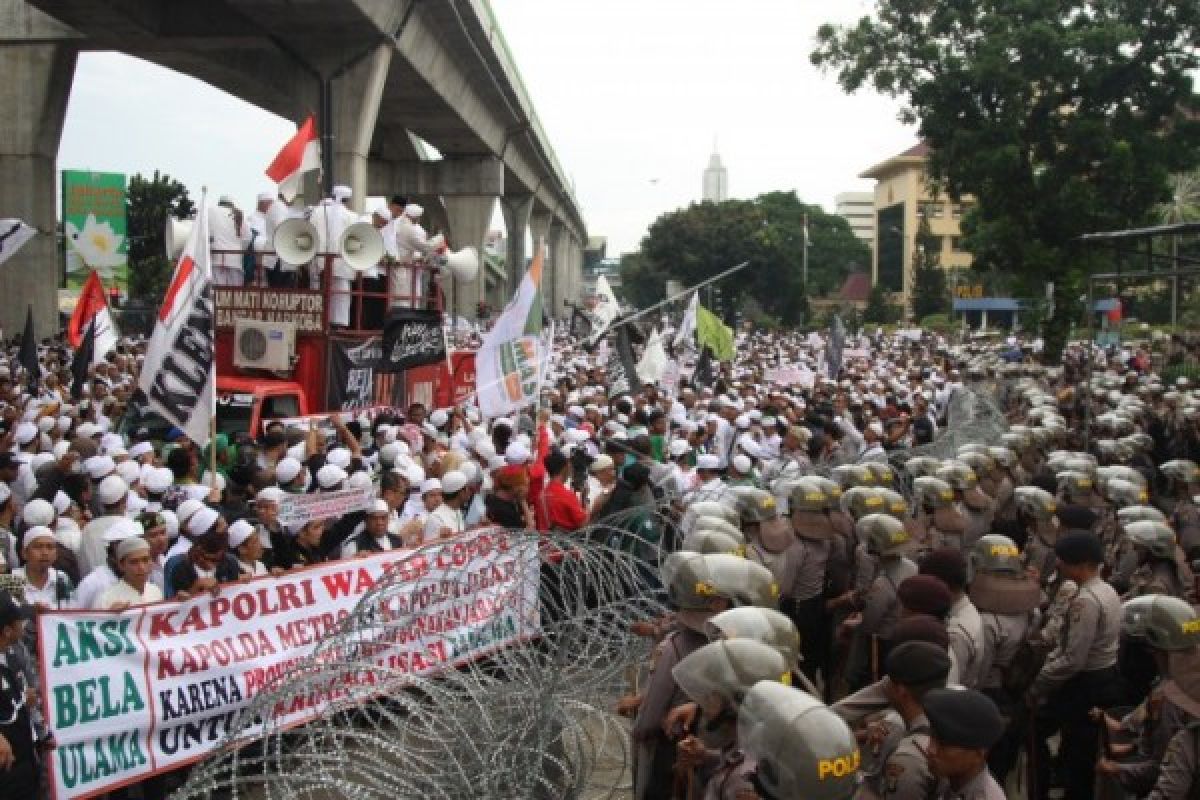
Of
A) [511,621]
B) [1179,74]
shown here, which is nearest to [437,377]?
[511,621]

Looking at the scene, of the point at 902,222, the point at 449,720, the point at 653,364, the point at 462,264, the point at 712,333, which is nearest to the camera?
the point at 449,720

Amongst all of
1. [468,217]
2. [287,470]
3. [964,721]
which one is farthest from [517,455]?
[468,217]

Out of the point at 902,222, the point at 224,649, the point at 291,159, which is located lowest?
the point at 224,649

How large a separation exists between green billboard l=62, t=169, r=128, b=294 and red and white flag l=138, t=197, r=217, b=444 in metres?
35.4

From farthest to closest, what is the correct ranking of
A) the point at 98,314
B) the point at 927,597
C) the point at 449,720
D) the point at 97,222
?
the point at 97,222, the point at 98,314, the point at 927,597, the point at 449,720

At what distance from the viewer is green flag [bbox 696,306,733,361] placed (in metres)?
22.0

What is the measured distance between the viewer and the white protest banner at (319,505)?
7.70m

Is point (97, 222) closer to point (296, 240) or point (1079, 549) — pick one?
point (296, 240)

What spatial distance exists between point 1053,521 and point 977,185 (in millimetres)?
21977

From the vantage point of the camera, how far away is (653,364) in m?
20.6

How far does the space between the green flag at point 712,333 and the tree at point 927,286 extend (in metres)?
61.2

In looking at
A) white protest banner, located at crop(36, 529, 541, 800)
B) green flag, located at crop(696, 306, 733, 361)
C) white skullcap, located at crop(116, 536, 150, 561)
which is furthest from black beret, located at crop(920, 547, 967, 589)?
green flag, located at crop(696, 306, 733, 361)

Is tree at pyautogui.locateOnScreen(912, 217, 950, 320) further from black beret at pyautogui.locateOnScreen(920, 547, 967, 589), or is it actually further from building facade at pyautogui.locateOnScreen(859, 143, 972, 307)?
black beret at pyautogui.locateOnScreen(920, 547, 967, 589)

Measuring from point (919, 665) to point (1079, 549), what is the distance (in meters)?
2.31
